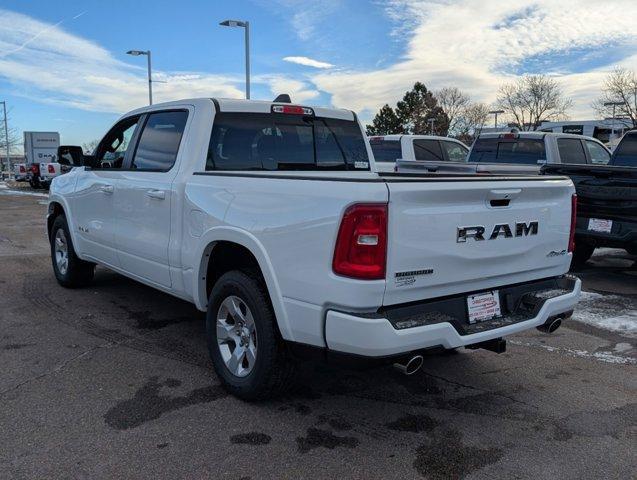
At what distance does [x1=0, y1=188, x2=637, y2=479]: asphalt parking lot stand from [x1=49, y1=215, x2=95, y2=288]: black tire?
3.15ft

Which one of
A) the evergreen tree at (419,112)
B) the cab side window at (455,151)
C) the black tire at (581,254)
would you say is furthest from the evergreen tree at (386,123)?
the black tire at (581,254)

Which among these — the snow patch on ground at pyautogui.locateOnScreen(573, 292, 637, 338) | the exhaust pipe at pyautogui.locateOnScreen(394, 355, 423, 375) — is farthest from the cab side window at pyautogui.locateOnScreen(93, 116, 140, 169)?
the snow patch on ground at pyautogui.locateOnScreen(573, 292, 637, 338)

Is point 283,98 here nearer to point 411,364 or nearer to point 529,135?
point 411,364

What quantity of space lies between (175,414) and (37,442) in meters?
0.76

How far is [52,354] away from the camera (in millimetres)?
4422

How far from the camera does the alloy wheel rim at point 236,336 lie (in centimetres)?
359

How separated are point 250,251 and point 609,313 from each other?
433cm

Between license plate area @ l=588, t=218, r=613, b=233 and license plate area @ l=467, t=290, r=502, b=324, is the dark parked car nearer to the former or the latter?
license plate area @ l=588, t=218, r=613, b=233

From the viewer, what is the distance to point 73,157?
5.73 metres

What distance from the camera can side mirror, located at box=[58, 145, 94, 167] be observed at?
18.5 feet

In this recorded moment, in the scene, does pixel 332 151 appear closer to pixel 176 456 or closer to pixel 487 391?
pixel 487 391

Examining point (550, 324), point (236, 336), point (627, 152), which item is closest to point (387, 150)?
point (627, 152)

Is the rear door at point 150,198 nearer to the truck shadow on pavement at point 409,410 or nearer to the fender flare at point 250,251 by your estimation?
the fender flare at point 250,251

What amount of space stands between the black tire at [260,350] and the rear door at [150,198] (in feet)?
2.88
